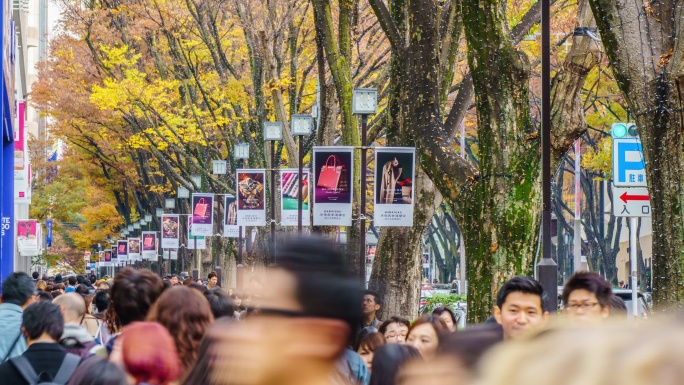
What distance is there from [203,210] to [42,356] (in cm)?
2986

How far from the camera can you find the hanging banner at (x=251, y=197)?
2773 centimetres

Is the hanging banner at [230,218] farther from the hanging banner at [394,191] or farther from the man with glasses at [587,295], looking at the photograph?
the man with glasses at [587,295]

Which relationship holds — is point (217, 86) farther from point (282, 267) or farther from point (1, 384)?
point (282, 267)

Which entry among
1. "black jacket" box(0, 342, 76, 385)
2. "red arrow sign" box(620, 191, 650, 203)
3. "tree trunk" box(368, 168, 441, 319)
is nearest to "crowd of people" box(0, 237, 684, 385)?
"black jacket" box(0, 342, 76, 385)

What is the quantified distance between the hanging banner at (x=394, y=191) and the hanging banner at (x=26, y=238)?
28160 millimetres

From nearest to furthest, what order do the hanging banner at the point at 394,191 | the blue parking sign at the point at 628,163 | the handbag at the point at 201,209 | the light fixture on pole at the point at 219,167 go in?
the blue parking sign at the point at 628,163 → the hanging banner at the point at 394,191 → the light fixture on pole at the point at 219,167 → the handbag at the point at 201,209

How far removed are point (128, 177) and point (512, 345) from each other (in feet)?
156

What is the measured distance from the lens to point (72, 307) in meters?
7.33

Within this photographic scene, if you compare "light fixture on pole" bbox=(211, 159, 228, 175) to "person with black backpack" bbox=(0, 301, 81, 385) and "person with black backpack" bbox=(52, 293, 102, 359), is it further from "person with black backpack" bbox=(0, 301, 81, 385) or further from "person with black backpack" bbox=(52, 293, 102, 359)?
"person with black backpack" bbox=(0, 301, 81, 385)

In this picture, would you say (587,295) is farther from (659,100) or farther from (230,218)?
(230,218)

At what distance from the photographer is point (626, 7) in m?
9.50

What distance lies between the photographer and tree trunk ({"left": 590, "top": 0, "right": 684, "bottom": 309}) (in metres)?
9.09

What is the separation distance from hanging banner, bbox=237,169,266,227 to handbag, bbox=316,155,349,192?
7.80 metres

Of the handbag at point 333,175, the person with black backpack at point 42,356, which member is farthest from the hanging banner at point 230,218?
the person with black backpack at point 42,356
